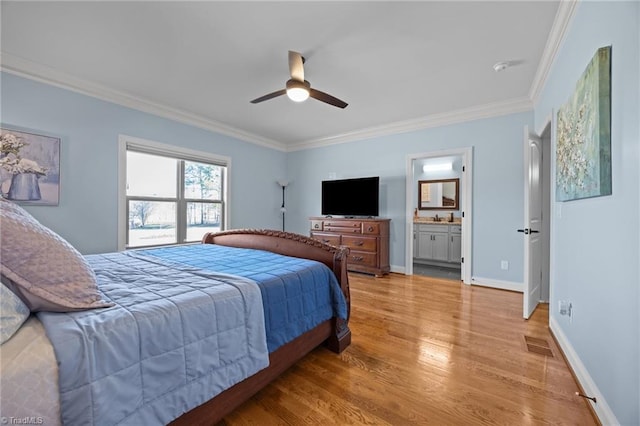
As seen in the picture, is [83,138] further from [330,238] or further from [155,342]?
[330,238]

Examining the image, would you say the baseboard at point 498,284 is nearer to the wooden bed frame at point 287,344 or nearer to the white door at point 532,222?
the white door at point 532,222

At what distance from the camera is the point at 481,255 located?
3805 mm

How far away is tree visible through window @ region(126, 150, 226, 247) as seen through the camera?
3686 mm

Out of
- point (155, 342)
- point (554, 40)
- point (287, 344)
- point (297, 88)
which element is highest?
point (554, 40)

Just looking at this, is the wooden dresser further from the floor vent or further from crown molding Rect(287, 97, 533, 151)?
the floor vent

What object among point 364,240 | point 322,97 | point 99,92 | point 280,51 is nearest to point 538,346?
point 364,240

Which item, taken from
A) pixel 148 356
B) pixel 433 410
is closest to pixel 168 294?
pixel 148 356

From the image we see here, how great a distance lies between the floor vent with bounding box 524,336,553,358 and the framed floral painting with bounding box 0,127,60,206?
474cm

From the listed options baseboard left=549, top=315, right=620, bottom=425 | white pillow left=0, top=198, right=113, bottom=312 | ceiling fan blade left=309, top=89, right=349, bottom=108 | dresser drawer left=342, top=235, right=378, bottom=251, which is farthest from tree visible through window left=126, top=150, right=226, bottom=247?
baseboard left=549, top=315, right=620, bottom=425

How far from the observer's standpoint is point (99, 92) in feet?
10.3

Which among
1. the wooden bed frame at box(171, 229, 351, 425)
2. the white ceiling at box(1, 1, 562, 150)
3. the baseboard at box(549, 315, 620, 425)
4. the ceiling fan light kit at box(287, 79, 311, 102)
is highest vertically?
the white ceiling at box(1, 1, 562, 150)

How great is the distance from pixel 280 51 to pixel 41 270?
7.66 ft

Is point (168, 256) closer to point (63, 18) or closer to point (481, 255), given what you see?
point (63, 18)

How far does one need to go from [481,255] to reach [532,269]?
1.06 meters
